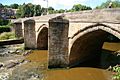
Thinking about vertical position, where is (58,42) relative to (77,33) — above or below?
below

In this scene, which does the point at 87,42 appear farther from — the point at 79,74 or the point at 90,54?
the point at 79,74

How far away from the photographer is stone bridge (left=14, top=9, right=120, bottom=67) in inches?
531

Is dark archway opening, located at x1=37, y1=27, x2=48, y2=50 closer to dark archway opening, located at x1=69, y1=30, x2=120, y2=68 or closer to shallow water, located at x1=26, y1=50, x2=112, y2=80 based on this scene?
dark archway opening, located at x1=69, y1=30, x2=120, y2=68

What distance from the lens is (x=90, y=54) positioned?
20.3 metres

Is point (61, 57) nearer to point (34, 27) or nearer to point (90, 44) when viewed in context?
point (90, 44)

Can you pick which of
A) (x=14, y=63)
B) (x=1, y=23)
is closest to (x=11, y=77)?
(x=14, y=63)

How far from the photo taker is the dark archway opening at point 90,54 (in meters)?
17.1

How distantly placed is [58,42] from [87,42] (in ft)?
9.23

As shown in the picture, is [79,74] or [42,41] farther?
[42,41]

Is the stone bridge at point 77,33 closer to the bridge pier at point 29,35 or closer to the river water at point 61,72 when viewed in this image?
the river water at point 61,72

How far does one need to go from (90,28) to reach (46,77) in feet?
15.7

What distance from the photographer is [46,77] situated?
49.8 feet

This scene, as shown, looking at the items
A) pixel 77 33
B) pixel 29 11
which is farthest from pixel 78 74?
pixel 29 11

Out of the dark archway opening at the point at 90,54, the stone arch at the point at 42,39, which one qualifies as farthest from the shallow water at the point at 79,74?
the stone arch at the point at 42,39
